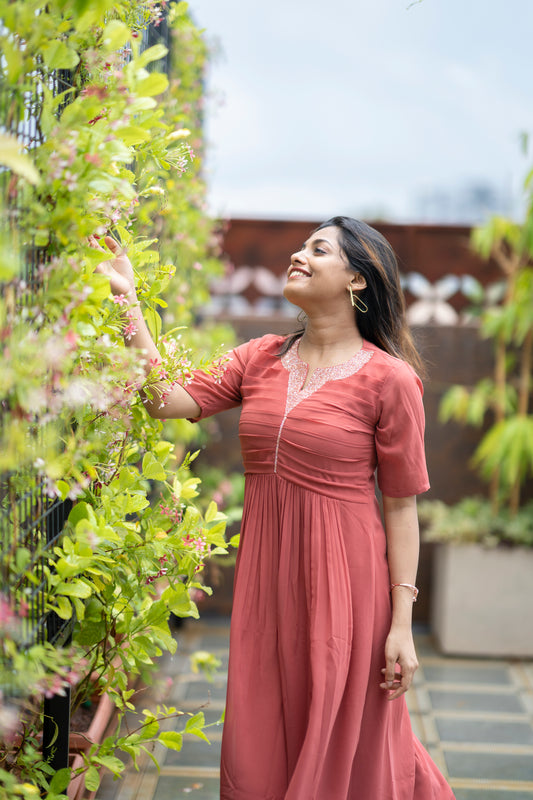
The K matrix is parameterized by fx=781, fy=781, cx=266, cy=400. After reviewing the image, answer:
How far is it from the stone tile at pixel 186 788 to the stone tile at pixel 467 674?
3.75ft

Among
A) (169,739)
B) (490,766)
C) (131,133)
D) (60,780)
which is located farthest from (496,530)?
(131,133)

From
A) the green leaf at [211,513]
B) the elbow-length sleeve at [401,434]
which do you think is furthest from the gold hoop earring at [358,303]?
the green leaf at [211,513]

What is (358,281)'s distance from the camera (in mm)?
1664

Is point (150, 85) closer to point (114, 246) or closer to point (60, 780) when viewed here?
point (114, 246)

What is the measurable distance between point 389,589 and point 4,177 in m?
1.16

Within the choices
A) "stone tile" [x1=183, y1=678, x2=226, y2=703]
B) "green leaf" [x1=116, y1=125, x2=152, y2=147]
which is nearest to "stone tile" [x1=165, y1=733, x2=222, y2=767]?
"stone tile" [x1=183, y1=678, x2=226, y2=703]

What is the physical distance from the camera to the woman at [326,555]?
1.56m

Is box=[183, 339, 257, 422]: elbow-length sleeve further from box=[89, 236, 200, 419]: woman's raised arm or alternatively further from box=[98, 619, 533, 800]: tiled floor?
box=[98, 619, 533, 800]: tiled floor

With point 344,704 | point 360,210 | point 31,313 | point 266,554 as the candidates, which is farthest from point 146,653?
point 360,210

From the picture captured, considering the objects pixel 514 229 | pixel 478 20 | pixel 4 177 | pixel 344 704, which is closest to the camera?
pixel 4 177

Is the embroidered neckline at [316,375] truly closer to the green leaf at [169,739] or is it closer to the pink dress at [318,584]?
the pink dress at [318,584]

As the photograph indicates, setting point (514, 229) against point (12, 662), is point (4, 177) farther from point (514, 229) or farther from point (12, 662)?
point (514, 229)

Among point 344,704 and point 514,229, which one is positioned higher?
point 514,229

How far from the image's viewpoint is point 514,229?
3.22m
